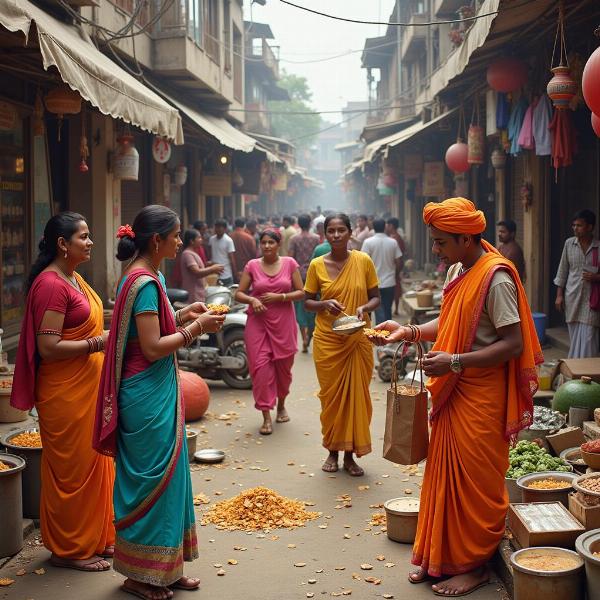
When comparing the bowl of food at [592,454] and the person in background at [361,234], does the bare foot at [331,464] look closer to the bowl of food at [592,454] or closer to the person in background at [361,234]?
the bowl of food at [592,454]

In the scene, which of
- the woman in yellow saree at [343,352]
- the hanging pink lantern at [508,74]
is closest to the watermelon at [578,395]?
the woman in yellow saree at [343,352]

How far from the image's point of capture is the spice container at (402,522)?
5289 mm

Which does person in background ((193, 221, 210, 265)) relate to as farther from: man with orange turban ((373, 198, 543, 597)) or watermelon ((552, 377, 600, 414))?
man with orange turban ((373, 198, 543, 597))

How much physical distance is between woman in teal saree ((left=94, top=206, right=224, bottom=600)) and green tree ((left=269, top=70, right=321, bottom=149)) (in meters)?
52.3

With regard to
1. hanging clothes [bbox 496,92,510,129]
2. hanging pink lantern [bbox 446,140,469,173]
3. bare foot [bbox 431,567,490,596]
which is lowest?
bare foot [bbox 431,567,490,596]

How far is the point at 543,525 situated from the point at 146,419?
81.6 inches

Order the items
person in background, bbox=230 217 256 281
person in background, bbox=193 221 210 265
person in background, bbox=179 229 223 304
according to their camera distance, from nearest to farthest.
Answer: person in background, bbox=179 229 223 304 → person in background, bbox=193 221 210 265 → person in background, bbox=230 217 256 281

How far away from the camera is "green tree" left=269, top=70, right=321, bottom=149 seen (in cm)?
6053

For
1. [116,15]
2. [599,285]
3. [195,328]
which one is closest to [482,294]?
[195,328]

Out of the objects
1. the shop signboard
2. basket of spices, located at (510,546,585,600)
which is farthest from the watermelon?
the shop signboard

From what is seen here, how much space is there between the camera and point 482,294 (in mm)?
4363

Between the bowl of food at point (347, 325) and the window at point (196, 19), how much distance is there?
38.6ft

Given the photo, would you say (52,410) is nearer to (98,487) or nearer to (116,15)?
(98,487)

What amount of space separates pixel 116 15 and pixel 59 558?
10207 mm
